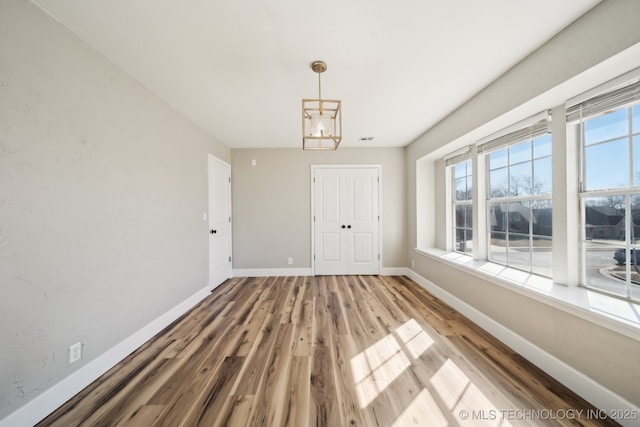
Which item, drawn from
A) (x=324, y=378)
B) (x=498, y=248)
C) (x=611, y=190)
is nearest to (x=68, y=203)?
(x=324, y=378)

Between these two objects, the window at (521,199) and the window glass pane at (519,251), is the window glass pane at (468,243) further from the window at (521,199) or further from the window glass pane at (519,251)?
the window glass pane at (519,251)

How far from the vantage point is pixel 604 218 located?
5.44 feet

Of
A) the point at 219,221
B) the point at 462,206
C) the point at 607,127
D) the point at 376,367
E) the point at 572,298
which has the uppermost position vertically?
the point at 607,127

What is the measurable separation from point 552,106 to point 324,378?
2.91 metres

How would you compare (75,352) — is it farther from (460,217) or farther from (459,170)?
(459,170)

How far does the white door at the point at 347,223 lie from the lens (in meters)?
4.39

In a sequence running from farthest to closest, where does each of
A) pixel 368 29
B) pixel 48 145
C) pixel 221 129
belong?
pixel 221 129 → pixel 368 29 → pixel 48 145

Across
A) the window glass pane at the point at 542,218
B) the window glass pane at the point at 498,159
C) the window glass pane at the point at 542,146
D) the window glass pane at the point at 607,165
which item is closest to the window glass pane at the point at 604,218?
the window glass pane at the point at 607,165

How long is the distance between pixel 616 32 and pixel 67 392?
408cm

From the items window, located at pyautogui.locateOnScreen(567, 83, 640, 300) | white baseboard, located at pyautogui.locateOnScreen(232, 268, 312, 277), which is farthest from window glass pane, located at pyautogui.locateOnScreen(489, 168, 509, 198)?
white baseboard, located at pyautogui.locateOnScreen(232, 268, 312, 277)

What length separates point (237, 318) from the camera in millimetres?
2645

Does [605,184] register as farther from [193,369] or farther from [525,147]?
[193,369]

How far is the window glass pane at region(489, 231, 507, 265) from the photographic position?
8.40 feet

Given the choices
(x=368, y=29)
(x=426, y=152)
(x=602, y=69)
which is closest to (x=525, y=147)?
(x=602, y=69)
